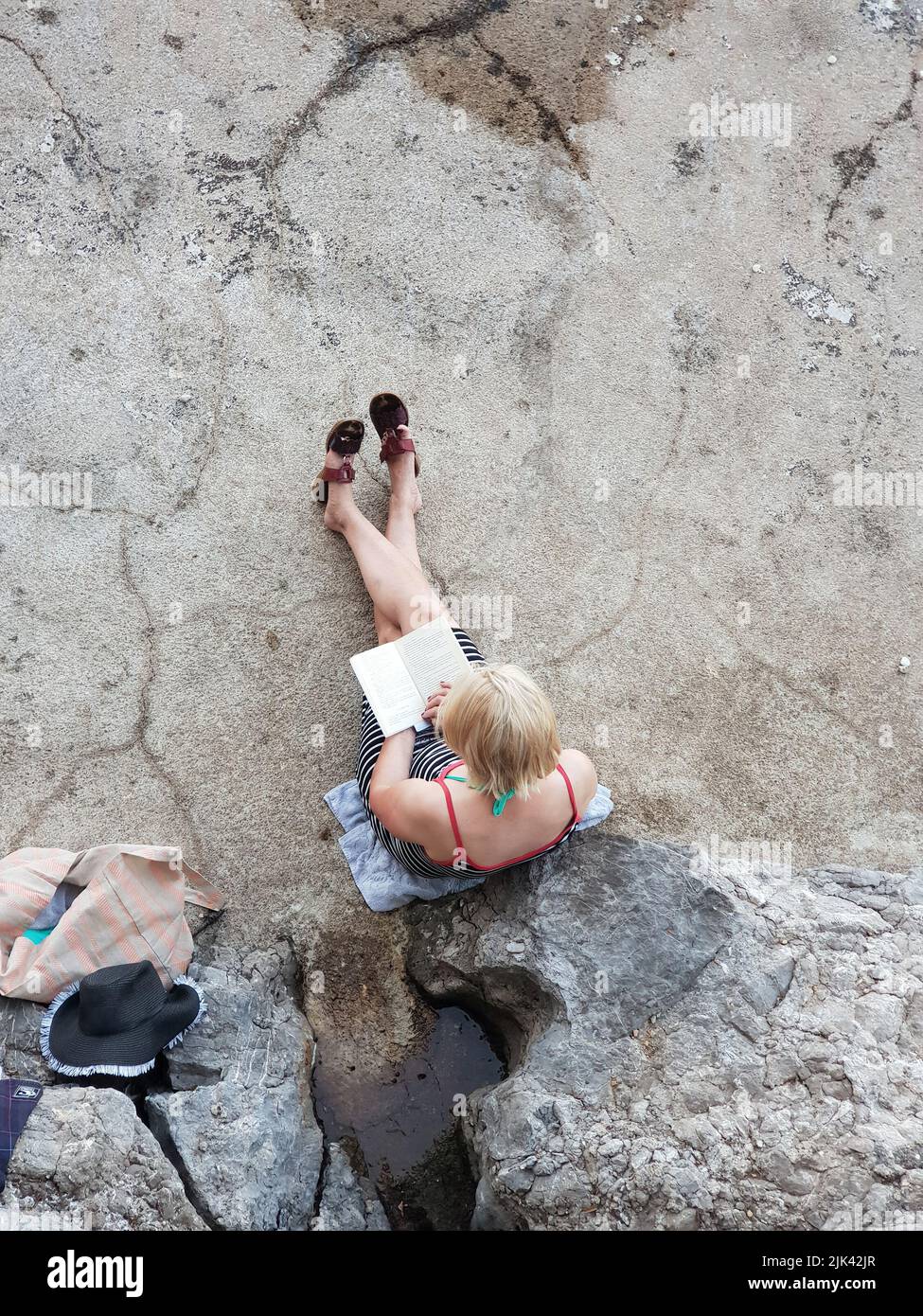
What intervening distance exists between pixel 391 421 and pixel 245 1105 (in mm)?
2175

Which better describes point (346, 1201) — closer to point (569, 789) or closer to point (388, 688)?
point (569, 789)

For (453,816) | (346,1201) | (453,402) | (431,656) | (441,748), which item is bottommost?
(346,1201)

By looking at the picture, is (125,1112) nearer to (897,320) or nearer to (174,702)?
(174,702)

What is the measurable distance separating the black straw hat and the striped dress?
75 cm

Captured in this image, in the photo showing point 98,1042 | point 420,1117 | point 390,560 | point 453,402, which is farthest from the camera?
point 453,402

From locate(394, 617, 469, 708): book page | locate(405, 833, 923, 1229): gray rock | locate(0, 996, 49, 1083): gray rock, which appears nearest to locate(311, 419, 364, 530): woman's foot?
locate(394, 617, 469, 708): book page

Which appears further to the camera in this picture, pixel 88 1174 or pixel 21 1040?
pixel 21 1040

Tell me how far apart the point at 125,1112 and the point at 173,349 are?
250 cm

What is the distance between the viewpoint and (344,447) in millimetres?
3369

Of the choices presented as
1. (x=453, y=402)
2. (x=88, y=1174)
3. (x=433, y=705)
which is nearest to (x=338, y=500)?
(x=453, y=402)

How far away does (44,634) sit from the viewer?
3.31 m

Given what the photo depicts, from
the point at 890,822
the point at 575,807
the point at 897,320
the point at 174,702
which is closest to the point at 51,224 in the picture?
the point at 174,702

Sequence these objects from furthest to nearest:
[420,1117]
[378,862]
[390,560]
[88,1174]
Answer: [390,560], [378,862], [420,1117], [88,1174]

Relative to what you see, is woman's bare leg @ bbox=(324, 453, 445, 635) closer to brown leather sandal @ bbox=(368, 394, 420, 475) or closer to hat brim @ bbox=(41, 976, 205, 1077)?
brown leather sandal @ bbox=(368, 394, 420, 475)
